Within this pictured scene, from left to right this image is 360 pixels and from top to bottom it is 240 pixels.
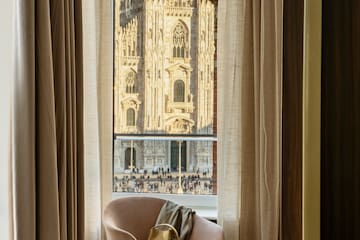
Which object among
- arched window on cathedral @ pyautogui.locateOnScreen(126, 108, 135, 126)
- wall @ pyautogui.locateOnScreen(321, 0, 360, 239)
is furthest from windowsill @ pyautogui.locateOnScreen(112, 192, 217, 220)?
wall @ pyautogui.locateOnScreen(321, 0, 360, 239)

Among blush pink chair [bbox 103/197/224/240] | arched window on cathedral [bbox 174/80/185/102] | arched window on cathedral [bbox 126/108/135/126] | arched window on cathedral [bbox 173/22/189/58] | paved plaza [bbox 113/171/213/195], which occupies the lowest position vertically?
blush pink chair [bbox 103/197/224/240]

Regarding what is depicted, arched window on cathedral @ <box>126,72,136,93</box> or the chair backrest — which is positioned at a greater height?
arched window on cathedral @ <box>126,72,136,93</box>

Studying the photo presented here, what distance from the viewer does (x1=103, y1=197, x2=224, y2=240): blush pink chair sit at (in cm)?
218

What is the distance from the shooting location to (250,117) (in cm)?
235

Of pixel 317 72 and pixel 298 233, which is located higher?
pixel 317 72

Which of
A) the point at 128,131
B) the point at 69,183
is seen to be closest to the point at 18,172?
Result: the point at 69,183

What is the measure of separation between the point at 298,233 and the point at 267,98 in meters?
0.77

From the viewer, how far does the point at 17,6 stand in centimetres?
159

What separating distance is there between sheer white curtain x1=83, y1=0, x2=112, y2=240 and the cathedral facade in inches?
8.4

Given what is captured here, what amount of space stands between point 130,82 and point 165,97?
27 cm

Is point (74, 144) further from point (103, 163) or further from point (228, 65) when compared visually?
point (228, 65)

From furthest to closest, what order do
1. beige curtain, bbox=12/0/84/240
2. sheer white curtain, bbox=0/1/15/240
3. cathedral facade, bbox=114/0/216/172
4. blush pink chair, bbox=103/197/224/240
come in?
cathedral facade, bbox=114/0/216/172
blush pink chair, bbox=103/197/224/240
sheer white curtain, bbox=0/1/15/240
beige curtain, bbox=12/0/84/240

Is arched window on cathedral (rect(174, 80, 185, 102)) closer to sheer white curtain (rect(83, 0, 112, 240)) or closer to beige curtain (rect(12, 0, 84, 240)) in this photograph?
sheer white curtain (rect(83, 0, 112, 240))

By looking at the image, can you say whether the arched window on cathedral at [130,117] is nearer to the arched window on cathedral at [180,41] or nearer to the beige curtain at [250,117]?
the arched window on cathedral at [180,41]
